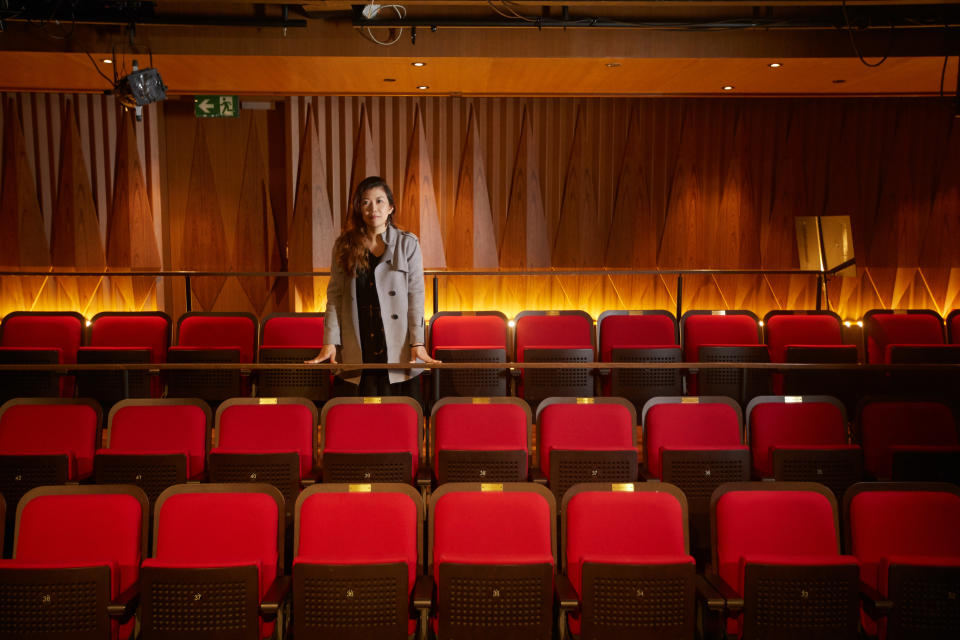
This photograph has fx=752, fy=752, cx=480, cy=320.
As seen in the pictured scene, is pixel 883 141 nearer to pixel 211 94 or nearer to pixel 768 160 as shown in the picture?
pixel 768 160

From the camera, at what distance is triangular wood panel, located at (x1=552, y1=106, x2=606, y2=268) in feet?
20.6

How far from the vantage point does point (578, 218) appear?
6.32m

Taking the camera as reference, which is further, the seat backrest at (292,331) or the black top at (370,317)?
the seat backrest at (292,331)

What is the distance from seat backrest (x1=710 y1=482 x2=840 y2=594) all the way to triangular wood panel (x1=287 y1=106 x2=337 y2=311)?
4.30 m

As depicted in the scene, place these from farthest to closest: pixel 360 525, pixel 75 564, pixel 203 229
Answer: pixel 203 229 < pixel 360 525 < pixel 75 564

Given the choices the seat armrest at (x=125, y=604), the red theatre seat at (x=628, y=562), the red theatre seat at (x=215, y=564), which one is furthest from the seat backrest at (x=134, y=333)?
the red theatre seat at (x=628, y=562)

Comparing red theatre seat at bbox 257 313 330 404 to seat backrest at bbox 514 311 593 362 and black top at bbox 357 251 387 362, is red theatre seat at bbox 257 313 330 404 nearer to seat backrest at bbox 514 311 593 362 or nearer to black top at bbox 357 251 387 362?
black top at bbox 357 251 387 362

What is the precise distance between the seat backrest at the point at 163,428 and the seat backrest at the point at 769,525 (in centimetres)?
211

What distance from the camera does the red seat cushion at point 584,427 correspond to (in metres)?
3.21

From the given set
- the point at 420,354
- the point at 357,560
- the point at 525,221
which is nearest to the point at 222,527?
the point at 357,560

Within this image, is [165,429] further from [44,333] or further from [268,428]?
[44,333]

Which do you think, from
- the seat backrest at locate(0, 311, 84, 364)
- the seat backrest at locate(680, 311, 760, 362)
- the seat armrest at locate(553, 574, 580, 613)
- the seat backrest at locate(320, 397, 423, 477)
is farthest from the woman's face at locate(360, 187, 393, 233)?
the seat backrest at locate(0, 311, 84, 364)

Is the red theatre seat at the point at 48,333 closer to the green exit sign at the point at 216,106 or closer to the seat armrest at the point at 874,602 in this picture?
the green exit sign at the point at 216,106

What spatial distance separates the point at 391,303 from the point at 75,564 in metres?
1.53
